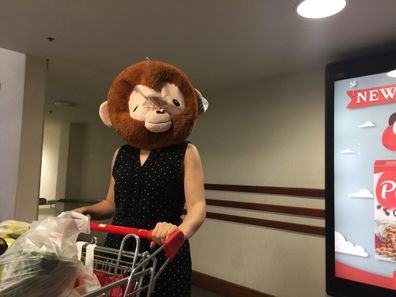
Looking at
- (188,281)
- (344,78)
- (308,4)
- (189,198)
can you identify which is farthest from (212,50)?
(188,281)

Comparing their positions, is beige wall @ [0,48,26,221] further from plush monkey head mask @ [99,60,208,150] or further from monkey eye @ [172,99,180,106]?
monkey eye @ [172,99,180,106]

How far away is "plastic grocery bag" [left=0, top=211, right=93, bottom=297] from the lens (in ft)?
1.92

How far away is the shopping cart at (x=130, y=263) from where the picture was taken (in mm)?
735

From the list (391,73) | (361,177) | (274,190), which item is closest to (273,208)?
(274,190)

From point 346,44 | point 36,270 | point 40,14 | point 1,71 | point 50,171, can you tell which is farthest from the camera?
point 50,171

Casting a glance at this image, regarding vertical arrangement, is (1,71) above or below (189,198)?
above

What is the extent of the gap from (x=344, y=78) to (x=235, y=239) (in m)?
1.53

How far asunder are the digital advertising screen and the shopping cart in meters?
1.49

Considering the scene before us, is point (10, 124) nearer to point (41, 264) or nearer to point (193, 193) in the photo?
point (193, 193)

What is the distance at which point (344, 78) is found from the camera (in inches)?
82.0

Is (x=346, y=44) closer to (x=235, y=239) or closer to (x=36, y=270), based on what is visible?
(x=235, y=239)

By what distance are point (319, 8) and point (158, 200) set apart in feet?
3.83

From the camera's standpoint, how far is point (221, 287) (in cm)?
280

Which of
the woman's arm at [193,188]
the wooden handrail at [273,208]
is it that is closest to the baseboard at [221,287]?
the wooden handrail at [273,208]
